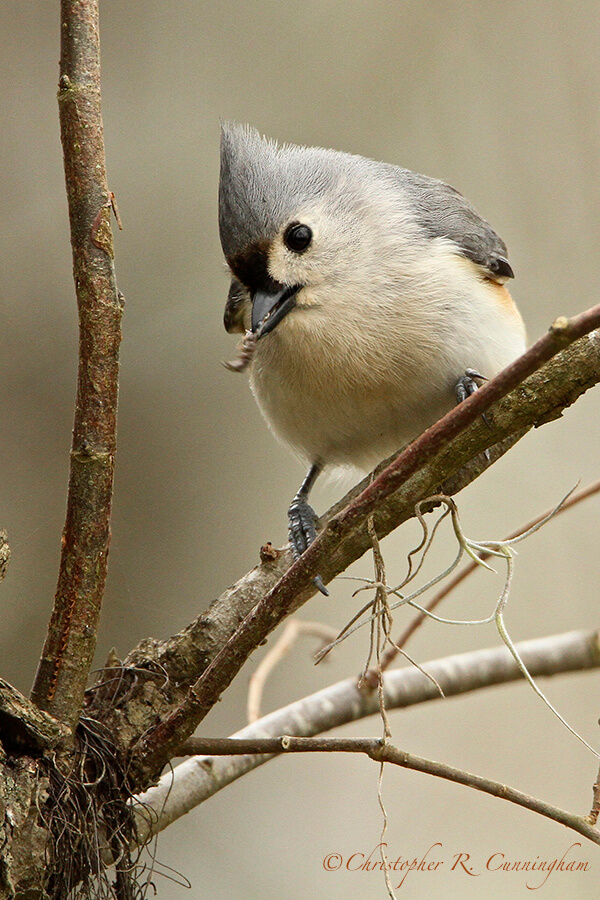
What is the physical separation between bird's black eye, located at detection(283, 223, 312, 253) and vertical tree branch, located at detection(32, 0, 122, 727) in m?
0.65

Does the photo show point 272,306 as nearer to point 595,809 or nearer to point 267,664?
point 267,664

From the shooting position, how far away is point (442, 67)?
3.19 m

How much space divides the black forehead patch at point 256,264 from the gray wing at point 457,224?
42cm

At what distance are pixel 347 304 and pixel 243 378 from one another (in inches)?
53.5

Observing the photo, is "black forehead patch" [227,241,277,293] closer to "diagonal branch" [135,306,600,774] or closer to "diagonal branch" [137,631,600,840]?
"diagonal branch" [135,306,600,774]

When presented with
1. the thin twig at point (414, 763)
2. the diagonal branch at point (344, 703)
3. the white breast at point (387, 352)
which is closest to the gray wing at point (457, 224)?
the white breast at point (387, 352)

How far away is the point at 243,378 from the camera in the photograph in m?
3.07

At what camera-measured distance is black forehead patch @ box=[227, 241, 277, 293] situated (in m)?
1.78

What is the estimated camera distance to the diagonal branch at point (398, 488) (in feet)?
3.07

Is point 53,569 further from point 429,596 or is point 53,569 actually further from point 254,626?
point 254,626

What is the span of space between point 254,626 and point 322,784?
2.12 metres

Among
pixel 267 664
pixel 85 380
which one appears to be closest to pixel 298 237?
pixel 85 380

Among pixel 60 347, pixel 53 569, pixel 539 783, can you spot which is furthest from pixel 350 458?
pixel 539 783

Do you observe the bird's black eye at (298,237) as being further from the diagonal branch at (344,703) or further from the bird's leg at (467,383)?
the diagonal branch at (344,703)
